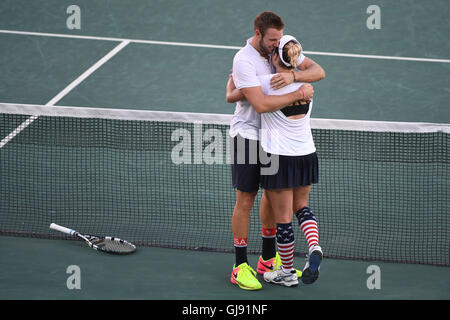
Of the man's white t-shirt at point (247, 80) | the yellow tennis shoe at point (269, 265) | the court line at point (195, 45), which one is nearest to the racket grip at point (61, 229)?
the yellow tennis shoe at point (269, 265)

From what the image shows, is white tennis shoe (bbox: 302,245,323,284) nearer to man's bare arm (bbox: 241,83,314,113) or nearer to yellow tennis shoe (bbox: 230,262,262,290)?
yellow tennis shoe (bbox: 230,262,262,290)


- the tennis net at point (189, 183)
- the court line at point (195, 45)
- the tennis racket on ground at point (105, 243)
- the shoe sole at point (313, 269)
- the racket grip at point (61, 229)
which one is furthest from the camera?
the court line at point (195, 45)

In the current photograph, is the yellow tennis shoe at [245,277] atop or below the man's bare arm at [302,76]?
below

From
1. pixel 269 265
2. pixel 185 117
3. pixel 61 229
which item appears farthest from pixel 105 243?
pixel 269 265

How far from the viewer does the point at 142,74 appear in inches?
465

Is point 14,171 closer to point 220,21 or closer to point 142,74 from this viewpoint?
point 142,74

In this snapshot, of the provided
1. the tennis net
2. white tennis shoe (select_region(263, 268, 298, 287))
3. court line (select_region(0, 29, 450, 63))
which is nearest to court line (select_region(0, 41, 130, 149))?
the tennis net

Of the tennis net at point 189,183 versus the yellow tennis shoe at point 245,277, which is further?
the tennis net at point 189,183

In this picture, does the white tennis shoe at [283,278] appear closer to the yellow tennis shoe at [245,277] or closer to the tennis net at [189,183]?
the yellow tennis shoe at [245,277]

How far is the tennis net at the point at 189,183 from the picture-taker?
7227mm

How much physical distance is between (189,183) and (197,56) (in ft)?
14.3

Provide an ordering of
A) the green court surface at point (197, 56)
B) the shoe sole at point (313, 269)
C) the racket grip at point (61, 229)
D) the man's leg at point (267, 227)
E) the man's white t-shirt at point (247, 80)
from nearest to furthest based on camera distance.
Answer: the shoe sole at point (313, 269) < the man's white t-shirt at point (247, 80) < the man's leg at point (267, 227) < the racket grip at point (61, 229) < the green court surface at point (197, 56)

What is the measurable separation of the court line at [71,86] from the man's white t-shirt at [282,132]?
4426 millimetres

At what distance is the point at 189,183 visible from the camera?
27.8ft
